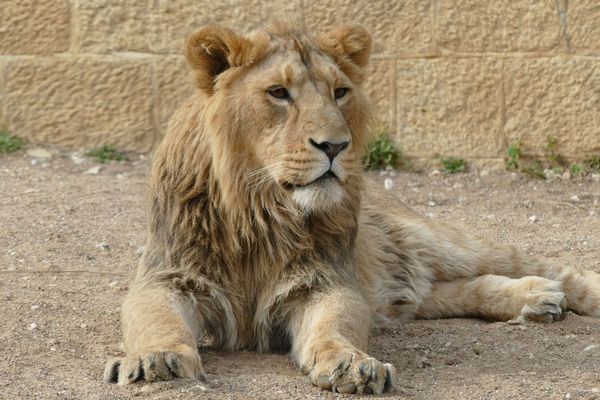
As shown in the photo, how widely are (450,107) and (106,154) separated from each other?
2476 millimetres

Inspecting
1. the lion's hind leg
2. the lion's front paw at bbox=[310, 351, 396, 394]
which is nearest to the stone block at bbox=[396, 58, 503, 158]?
the lion's hind leg

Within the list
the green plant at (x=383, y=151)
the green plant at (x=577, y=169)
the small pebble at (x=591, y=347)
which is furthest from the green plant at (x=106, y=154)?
the small pebble at (x=591, y=347)

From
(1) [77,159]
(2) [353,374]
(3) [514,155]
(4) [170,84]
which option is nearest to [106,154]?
(1) [77,159]

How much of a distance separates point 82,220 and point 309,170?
3.09 m

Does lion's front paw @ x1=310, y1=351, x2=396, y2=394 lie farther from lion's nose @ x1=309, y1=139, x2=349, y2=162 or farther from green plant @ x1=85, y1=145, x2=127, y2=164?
green plant @ x1=85, y1=145, x2=127, y2=164

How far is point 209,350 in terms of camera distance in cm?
479

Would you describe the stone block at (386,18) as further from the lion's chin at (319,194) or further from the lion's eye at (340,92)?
the lion's chin at (319,194)

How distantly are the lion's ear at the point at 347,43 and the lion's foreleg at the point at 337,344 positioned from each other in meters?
0.98

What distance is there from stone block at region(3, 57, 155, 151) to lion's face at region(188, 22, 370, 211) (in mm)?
3904

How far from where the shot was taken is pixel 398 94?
854 centimetres

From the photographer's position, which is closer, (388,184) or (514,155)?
(388,184)

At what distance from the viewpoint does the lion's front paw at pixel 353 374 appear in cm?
393

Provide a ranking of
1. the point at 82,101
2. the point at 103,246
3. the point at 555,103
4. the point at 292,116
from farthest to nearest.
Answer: the point at 82,101 → the point at 555,103 → the point at 103,246 → the point at 292,116

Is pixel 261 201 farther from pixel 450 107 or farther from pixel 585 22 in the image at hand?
pixel 585 22
